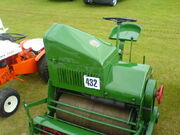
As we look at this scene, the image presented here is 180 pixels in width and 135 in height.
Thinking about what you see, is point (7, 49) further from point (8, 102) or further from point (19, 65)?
point (8, 102)

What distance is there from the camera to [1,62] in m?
3.85

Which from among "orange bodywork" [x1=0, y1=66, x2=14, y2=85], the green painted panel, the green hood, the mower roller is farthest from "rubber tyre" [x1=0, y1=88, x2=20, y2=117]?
the green painted panel

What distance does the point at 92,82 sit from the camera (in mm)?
2408

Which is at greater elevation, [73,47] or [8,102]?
[73,47]

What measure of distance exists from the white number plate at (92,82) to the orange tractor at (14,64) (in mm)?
1729

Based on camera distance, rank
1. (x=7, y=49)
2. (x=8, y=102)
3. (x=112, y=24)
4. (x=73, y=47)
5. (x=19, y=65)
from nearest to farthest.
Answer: (x=73, y=47) → (x=8, y=102) → (x=7, y=49) → (x=19, y=65) → (x=112, y=24)

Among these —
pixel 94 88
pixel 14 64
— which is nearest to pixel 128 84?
pixel 94 88

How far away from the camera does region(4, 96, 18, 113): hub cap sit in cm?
356

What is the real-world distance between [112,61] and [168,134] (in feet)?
5.06

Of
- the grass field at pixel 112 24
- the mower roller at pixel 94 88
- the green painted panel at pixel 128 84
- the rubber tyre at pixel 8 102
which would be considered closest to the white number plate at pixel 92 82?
the mower roller at pixel 94 88

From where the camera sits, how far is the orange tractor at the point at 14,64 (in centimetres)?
357

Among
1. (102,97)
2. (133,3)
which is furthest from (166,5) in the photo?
(102,97)

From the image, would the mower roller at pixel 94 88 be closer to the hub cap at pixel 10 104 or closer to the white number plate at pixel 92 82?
the white number plate at pixel 92 82

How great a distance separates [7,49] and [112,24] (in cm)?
479
